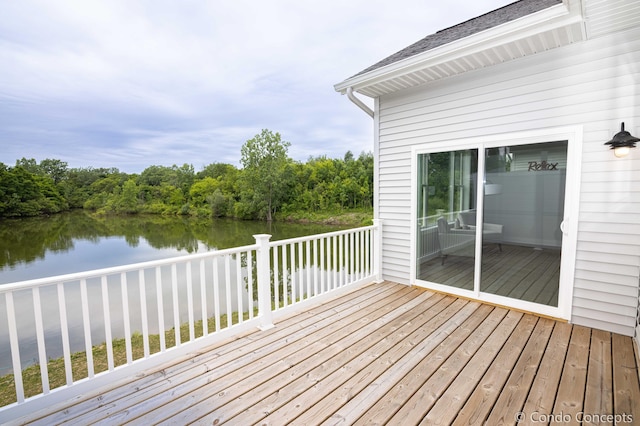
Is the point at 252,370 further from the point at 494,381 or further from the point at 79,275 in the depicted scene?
the point at 494,381

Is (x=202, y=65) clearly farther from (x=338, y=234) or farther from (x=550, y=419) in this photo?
(x=550, y=419)

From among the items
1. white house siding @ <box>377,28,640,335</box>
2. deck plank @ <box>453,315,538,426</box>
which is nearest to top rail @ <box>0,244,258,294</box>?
deck plank @ <box>453,315,538,426</box>

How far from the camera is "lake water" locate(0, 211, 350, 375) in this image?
270 inches

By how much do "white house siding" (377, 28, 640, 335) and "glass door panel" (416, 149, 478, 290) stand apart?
48 centimetres

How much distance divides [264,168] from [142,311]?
988 inches

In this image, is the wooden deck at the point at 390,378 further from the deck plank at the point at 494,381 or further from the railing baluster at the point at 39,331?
the railing baluster at the point at 39,331

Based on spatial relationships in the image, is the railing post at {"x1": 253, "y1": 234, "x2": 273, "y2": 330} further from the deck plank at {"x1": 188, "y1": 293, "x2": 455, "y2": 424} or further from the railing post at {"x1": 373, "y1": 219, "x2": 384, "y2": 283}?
the railing post at {"x1": 373, "y1": 219, "x2": 384, "y2": 283}

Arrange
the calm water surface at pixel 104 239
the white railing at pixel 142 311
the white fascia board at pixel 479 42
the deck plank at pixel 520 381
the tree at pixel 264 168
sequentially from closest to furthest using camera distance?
the deck plank at pixel 520 381, the white railing at pixel 142 311, the white fascia board at pixel 479 42, the calm water surface at pixel 104 239, the tree at pixel 264 168

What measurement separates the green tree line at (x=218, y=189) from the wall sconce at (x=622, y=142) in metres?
21.6

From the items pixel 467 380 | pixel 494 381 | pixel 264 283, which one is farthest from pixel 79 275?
pixel 494 381

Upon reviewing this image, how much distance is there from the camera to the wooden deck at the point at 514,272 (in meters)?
3.13

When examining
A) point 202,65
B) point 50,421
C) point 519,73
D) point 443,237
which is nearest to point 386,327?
point 443,237

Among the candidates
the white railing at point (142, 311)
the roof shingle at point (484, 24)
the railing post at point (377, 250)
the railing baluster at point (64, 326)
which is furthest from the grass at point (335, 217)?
the railing baluster at point (64, 326)

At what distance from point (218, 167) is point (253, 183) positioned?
499 inches
